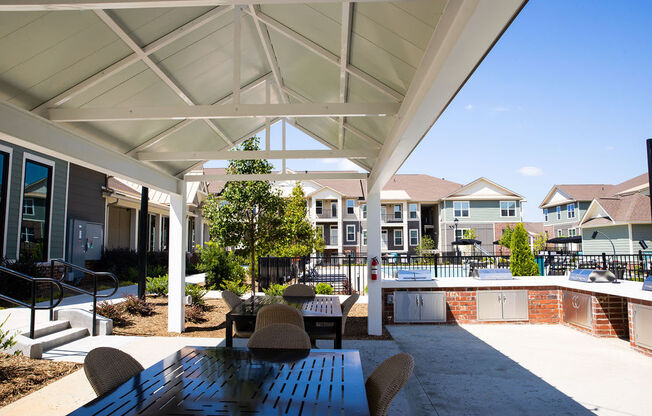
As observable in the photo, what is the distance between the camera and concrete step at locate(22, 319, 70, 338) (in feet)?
20.7

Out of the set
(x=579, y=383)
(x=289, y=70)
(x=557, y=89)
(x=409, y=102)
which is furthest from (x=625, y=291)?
(x=557, y=89)

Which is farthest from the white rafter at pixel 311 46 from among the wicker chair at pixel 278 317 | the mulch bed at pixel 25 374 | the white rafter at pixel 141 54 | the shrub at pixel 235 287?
the shrub at pixel 235 287

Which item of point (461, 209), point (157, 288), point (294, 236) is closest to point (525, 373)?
point (157, 288)

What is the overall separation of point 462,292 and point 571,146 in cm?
2750

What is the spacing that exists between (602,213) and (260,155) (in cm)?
2610

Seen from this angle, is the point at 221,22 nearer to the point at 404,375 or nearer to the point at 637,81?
the point at 404,375

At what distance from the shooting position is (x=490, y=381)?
537 centimetres

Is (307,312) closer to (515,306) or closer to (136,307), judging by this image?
(136,307)

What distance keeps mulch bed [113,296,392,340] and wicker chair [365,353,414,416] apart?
17.1ft

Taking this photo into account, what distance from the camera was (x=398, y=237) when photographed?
3466 centimetres

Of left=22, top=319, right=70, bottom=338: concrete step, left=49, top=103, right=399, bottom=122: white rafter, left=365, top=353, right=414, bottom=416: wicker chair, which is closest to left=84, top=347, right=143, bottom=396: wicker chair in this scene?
left=365, top=353, right=414, bottom=416: wicker chair

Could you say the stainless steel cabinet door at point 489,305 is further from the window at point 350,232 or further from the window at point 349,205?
the window at point 349,205

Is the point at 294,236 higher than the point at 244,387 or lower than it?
higher

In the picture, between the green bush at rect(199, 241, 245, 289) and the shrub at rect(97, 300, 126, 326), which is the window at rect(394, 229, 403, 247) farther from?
the shrub at rect(97, 300, 126, 326)
